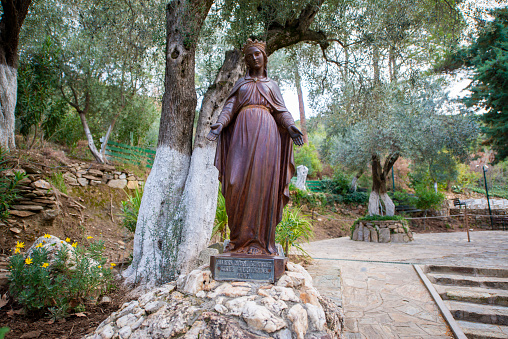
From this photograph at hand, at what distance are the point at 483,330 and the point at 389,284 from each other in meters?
1.59

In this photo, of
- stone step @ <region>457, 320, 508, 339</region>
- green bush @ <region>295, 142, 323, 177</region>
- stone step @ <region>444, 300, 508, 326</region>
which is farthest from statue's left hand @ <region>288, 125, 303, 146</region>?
green bush @ <region>295, 142, 323, 177</region>

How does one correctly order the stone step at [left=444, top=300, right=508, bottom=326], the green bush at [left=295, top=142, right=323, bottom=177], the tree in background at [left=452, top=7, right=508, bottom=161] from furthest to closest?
the green bush at [left=295, top=142, right=323, bottom=177] < the tree in background at [left=452, top=7, right=508, bottom=161] < the stone step at [left=444, top=300, right=508, bottom=326]

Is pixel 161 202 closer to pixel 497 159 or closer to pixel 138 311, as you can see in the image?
pixel 138 311

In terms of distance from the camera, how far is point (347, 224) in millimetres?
14844

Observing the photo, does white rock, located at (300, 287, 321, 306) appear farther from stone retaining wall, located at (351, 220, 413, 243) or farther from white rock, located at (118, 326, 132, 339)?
stone retaining wall, located at (351, 220, 413, 243)

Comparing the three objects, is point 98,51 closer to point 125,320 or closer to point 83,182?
point 83,182

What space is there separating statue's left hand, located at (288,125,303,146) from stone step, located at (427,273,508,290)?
4250mm

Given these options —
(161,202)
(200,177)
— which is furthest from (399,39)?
(161,202)


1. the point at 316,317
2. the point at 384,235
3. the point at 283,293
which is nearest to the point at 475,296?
the point at 316,317

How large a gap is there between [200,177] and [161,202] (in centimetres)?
72

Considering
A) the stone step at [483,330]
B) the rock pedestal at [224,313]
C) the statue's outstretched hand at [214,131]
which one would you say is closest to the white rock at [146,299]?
the rock pedestal at [224,313]

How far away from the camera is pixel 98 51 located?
938 centimetres

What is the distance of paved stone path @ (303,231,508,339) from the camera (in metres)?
3.71

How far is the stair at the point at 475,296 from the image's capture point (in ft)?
12.4
